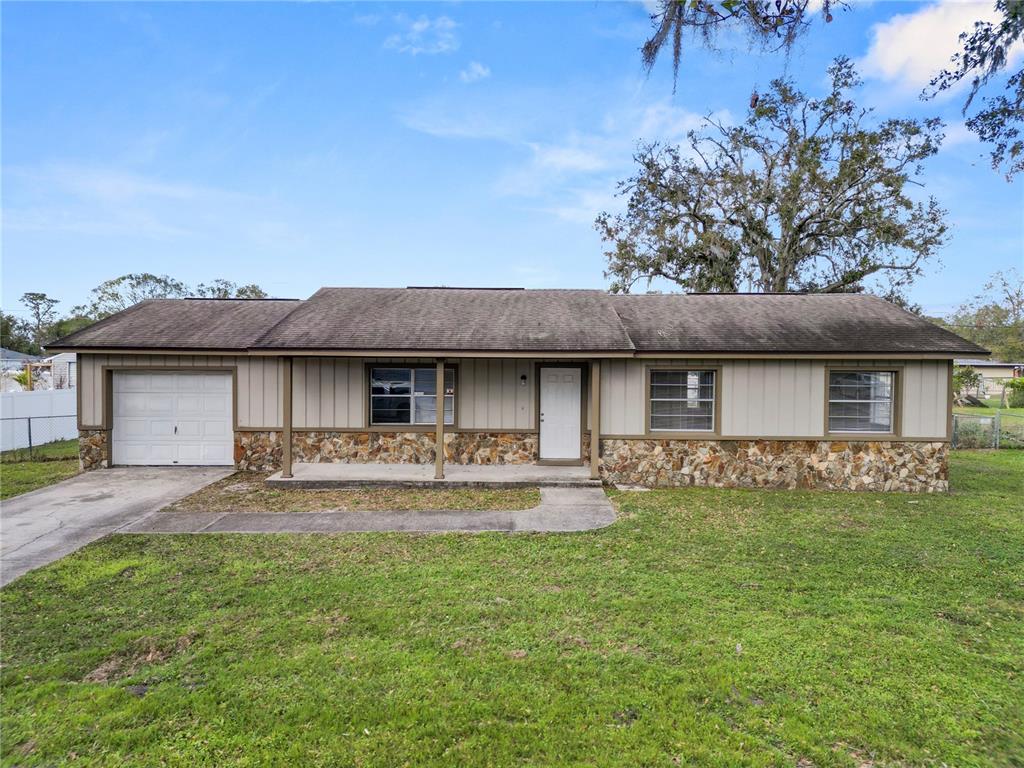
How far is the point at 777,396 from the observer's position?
887 cm

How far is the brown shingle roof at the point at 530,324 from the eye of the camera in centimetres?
861

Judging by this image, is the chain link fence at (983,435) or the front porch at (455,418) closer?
the front porch at (455,418)

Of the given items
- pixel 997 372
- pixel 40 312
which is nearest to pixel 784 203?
pixel 997 372

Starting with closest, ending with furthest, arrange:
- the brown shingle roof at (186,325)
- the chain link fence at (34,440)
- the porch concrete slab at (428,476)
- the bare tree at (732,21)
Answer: the bare tree at (732,21), the porch concrete slab at (428,476), the brown shingle roof at (186,325), the chain link fence at (34,440)

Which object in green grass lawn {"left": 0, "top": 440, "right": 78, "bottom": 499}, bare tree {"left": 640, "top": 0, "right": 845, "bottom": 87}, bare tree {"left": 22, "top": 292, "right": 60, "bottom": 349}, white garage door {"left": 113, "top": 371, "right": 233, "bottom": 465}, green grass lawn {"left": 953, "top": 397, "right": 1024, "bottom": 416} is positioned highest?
bare tree {"left": 22, "top": 292, "right": 60, "bottom": 349}

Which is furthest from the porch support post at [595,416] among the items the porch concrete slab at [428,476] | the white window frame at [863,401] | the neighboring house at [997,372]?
the neighboring house at [997,372]

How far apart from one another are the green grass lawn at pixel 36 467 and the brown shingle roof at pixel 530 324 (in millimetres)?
2446

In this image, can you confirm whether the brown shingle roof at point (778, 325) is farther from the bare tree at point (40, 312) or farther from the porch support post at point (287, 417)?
the bare tree at point (40, 312)

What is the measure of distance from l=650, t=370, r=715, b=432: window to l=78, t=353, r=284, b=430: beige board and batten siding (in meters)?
7.25

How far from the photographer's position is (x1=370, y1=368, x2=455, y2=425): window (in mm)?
9734

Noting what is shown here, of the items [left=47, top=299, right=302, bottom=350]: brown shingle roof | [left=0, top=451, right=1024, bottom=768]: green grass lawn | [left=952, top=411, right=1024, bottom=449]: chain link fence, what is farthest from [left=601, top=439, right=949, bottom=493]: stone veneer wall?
[left=47, top=299, right=302, bottom=350]: brown shingle roof

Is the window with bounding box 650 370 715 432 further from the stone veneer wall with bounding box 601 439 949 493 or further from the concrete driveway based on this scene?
the concrete driveway

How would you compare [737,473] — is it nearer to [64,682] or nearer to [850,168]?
[64,682]

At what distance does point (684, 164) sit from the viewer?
20422mm
